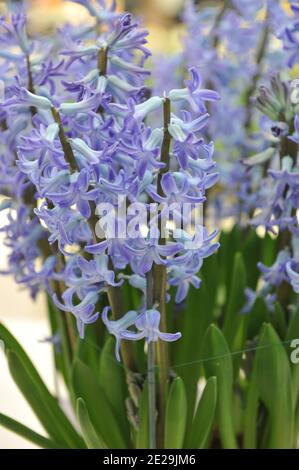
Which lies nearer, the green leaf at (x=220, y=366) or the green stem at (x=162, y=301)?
the green stem at (x=162, y=301)

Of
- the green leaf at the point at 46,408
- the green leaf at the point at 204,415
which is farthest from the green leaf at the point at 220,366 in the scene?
the green leaf at the point at 46,408

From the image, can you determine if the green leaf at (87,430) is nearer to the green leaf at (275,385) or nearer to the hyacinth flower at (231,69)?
the green leaf at (275,385)

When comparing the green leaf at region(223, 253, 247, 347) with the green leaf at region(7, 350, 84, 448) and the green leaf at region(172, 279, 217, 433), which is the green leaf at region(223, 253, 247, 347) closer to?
the green leaf at region(172, 279, 217, 433)

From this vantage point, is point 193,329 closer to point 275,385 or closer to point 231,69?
point 275,385

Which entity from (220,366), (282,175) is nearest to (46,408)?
(220,366)

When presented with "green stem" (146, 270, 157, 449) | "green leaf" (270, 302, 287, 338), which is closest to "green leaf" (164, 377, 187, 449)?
"green stem" (146, 270, 157, 449)

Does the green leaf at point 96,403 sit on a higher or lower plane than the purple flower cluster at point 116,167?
lower
